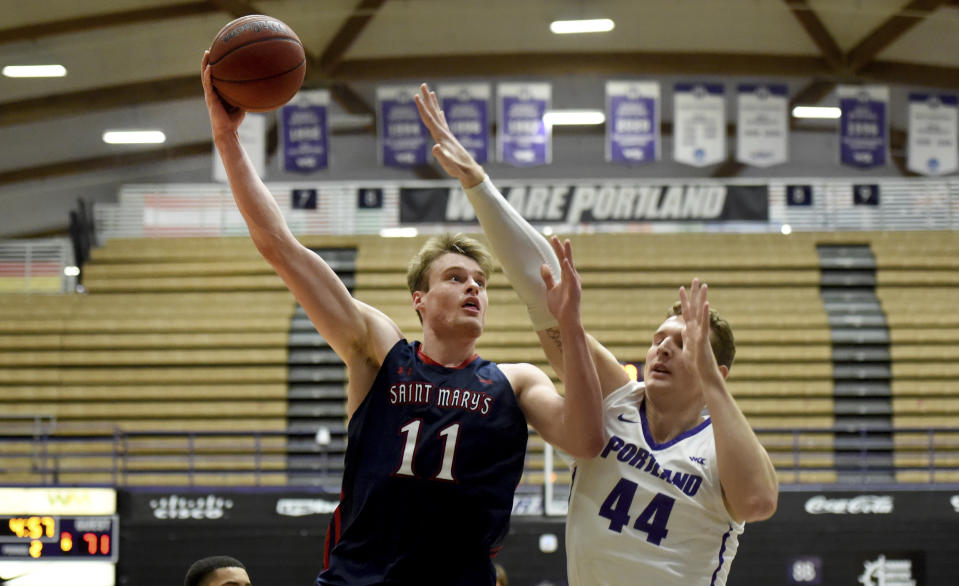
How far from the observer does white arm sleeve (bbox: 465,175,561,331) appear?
10.1ft

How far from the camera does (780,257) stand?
52.2ft

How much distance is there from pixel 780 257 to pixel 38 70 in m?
11.8

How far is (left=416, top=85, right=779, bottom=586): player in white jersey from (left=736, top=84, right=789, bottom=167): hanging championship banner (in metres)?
14.1

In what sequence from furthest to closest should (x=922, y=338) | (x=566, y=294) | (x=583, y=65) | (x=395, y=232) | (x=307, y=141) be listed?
(x=583, y=65) → (x=395, y=232) → (x=307, y=141) → (x=922, y=338) → (x=566, y=294)

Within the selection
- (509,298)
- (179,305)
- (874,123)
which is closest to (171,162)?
(179,305)

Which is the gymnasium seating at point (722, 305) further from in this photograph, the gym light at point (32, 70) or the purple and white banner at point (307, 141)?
the gym light at point (32, 70)

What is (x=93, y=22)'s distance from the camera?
16.3 m

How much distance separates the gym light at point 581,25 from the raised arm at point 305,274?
1374 centimetres

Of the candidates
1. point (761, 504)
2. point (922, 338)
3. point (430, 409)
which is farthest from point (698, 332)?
point (922, 338)

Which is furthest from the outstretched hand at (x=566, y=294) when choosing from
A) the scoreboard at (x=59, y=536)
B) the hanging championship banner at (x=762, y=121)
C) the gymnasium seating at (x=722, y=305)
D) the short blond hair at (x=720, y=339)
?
the hanging championship banner at (x=762, y=121)

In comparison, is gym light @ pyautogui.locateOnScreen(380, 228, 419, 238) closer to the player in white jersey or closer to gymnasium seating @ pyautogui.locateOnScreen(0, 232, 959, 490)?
gymnasium seating @ pyautogui.locateOnScreen(0, 232, 959, 490)

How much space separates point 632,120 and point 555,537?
821cm

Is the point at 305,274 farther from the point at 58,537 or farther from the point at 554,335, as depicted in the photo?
the point at 58,537

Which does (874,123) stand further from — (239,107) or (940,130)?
(239,107)
